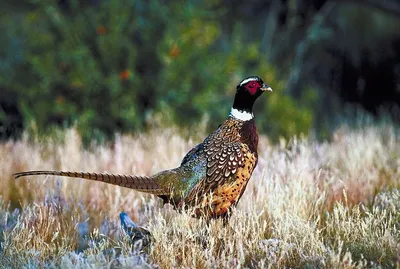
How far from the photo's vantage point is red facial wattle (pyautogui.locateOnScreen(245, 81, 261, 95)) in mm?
5824

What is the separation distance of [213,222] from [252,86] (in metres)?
1.34

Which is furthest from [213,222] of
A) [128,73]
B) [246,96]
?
[128,73]

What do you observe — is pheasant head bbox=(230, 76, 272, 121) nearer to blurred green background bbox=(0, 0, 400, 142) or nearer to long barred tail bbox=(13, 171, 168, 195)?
long barred tail bbox=(13, 171, 168, 195)

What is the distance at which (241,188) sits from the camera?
18.0ft

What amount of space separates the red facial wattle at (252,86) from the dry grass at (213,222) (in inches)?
29.6

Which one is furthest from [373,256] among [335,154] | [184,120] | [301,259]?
[184,120]

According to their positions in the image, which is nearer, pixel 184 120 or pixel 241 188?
pixel 241 188

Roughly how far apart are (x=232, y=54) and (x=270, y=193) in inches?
220

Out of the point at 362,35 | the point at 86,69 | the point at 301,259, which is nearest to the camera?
the point at 301,259

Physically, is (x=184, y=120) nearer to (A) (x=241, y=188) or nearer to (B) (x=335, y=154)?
(B) (x=335, y=154)

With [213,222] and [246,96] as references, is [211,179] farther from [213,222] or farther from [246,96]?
[246,96]

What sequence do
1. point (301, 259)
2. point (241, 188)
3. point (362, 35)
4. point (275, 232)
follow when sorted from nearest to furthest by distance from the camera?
point (301, 259)
point (275, 232)
point (241, 188)
point (362, 35)

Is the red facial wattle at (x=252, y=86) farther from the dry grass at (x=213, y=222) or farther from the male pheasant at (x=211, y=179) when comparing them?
the dry grass at (x=213, y=222)

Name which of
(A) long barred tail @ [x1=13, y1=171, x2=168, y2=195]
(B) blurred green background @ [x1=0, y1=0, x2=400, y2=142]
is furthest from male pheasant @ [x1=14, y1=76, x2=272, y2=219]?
(B) blurred green background @ [x1=0, y1=0, x2=400, y2=142]
